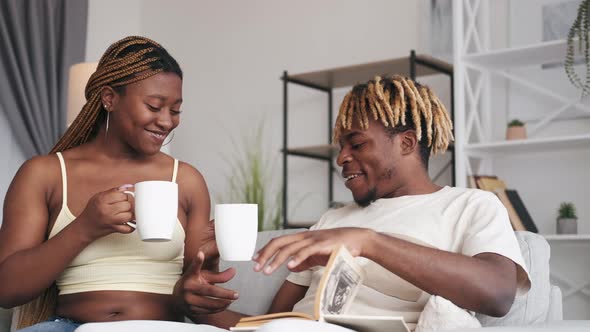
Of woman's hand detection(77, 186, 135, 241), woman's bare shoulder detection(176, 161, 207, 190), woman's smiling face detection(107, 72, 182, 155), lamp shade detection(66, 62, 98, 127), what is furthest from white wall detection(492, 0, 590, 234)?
woman's hand detection(77, 186, 135, 241)

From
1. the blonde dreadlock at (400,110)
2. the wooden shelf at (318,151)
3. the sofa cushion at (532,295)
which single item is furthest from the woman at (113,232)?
the wooden shelf at (318,151)

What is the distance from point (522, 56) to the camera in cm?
361

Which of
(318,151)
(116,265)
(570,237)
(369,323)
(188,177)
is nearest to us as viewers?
(369,323)

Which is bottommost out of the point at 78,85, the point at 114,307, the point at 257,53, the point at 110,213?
the point at 114,307

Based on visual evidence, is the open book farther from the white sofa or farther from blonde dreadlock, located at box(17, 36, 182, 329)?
blonde dreadlock, located at box(17, 36, 182, 329)

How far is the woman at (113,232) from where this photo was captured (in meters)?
1.65

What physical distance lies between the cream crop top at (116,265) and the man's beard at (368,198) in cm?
41

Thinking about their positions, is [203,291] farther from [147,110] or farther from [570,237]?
[570,237]

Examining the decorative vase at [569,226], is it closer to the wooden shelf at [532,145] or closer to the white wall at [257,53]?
the wooden shelf at [532,145]

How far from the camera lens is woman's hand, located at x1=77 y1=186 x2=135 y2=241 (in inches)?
59.9

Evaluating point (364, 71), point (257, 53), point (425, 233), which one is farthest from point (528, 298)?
point (257, 53)

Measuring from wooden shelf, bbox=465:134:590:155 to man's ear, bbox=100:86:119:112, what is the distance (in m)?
2.09

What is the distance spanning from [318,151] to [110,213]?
9.11ft

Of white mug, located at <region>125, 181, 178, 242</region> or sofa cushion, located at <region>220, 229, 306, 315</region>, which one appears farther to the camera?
sofa cushion, located at <region>220, 229, 306, 315</region>
